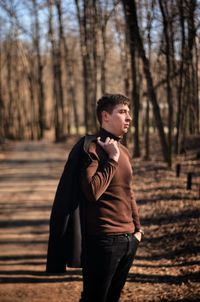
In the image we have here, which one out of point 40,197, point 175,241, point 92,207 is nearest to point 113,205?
point 92,207

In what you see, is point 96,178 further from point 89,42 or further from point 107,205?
point 89,42

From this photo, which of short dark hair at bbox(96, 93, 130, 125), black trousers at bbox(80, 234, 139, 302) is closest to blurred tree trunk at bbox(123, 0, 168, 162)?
short dark hair at bbox(96, 93, 130, 125)

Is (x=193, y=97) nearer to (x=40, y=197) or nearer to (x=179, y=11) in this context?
(x=179, y=11)

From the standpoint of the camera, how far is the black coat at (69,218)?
3.37m

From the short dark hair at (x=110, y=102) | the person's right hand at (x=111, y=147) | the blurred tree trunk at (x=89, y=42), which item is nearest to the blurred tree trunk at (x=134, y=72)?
the blurred tree trunk at (x=89, y=42)

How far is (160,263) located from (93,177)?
4.44 m

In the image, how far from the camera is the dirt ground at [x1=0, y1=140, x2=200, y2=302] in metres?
6.02

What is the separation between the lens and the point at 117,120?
133 inches

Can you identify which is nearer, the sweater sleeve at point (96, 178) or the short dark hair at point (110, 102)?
the sweater sleeve at point (96, 178)

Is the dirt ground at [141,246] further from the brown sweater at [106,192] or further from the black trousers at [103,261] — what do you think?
the brown sweater at [106,192]

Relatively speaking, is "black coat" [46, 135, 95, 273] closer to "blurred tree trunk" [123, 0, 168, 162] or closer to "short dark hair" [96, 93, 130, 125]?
"short dark hair" [96, 93, 130, 125]

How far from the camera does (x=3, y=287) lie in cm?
620

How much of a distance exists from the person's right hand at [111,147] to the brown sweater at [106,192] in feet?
0.10

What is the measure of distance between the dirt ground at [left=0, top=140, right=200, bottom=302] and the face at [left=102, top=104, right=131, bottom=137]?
9.95 ft
